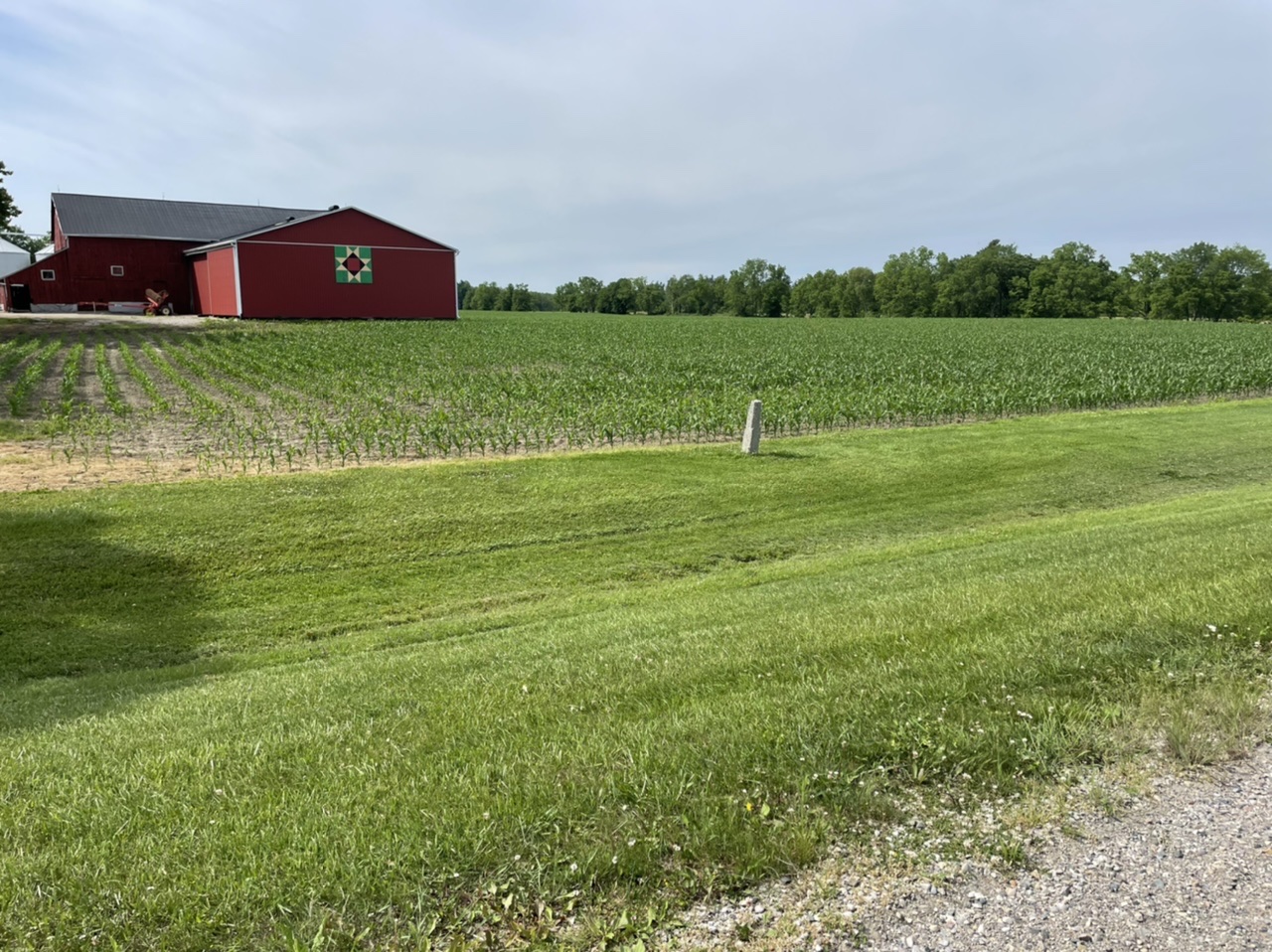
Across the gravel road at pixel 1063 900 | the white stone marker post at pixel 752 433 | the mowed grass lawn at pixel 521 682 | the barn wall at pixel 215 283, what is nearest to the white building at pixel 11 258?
the barn wall at pixel 215 283

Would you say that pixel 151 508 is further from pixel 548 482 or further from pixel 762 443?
pixel 762 443

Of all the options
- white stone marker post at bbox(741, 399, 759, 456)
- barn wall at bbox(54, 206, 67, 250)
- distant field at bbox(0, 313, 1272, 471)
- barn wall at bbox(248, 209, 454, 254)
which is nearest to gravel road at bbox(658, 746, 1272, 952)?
white stone marker post at bbox(741, 399, 759, 456)

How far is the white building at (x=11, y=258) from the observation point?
222 feet

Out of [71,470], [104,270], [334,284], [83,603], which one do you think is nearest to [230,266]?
[334,284]

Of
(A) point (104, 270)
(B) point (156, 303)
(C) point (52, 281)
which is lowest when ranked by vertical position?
(B) point (156, 303)

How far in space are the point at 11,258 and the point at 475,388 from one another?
68.1 meters

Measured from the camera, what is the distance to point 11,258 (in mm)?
68125

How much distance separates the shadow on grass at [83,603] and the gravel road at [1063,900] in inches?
213

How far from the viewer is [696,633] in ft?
18.9

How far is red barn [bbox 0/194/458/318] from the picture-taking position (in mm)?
44219

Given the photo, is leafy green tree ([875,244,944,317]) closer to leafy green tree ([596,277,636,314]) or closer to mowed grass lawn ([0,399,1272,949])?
leafy green tree ([596,277,636,314])

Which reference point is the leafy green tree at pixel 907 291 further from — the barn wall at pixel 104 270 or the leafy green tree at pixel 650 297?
the barn wall at pixel 104 270

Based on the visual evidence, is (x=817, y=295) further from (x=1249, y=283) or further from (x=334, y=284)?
(x=334, y=284)

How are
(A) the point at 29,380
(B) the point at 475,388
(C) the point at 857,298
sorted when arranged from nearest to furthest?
(A) the point at 29,380 < (B) the point at 475,388 < (C) the point at 857,298
